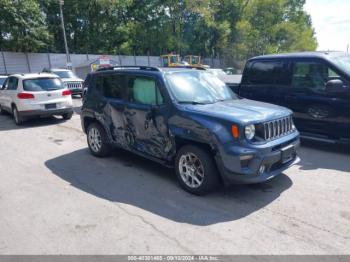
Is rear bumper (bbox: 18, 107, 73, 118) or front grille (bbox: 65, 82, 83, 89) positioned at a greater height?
front grille (bbox: 65, 82, 83, 89)

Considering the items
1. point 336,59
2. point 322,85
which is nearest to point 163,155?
point 322,85

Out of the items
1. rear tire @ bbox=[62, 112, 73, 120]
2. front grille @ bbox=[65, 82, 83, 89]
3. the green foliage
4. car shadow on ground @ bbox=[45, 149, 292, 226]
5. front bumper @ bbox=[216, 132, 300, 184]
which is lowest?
rear tire @ bbox=[62, 112, 73, 120]

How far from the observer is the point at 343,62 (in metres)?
6.11

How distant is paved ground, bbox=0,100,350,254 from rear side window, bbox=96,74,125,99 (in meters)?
1.32

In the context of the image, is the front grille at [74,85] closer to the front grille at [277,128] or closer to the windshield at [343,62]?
the windshield at [343,62]

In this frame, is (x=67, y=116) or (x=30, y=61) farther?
(x=30, y=61)

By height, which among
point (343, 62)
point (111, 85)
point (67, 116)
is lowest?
point (67, 116)

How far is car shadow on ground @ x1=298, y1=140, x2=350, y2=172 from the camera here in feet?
17.8

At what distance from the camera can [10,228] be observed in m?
3.63

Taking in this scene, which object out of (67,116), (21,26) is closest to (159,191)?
(67,116)

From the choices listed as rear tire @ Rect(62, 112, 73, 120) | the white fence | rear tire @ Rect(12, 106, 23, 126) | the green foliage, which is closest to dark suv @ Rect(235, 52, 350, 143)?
rear tire @ Rect(62, 112, 73, 120)

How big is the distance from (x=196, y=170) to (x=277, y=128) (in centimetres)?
130

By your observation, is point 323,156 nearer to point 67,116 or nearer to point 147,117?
point 147,117

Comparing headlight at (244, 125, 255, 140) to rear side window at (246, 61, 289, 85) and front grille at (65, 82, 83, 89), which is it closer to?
rear side window at (246, 61, 289, 85)
